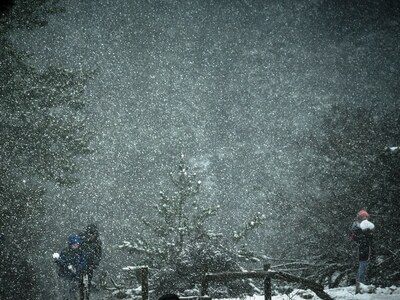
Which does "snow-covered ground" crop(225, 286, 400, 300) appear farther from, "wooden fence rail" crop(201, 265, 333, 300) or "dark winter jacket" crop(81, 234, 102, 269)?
"dark winter jacket" crop(81, 234, 102, 269)

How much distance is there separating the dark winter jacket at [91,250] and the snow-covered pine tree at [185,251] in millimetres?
1633

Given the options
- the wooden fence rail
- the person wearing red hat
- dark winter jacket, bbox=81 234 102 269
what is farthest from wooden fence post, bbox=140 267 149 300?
the person wearing red hat

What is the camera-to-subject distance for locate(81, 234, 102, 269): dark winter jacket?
9789mm

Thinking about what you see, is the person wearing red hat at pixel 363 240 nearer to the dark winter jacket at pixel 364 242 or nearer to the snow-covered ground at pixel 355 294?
the dark winter jacket at pixel 364 242

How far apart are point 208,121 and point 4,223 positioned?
11612 centimetres

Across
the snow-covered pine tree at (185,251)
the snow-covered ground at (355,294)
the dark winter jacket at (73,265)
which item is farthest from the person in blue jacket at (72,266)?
the snow-covered ground at (355,294)

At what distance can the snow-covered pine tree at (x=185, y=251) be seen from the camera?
1020 centimetres

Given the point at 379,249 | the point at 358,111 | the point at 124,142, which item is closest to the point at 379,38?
the point at 124,142

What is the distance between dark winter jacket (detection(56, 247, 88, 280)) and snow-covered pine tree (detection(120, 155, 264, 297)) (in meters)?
2.00

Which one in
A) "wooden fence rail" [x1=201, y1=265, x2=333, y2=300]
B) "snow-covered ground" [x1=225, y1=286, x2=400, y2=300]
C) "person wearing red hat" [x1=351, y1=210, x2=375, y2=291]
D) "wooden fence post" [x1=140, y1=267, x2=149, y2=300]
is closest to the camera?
"wooden fence post" [x1=140, y1=267, x2=149, y2=300]

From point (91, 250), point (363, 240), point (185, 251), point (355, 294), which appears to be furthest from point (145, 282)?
point (363, 240)

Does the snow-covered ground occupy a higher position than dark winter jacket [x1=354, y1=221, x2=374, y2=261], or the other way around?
dark winter jacket [x1=354, y1=221, x2=374, y2=261]

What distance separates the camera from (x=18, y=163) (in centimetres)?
1414

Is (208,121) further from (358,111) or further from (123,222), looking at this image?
(358,111)
